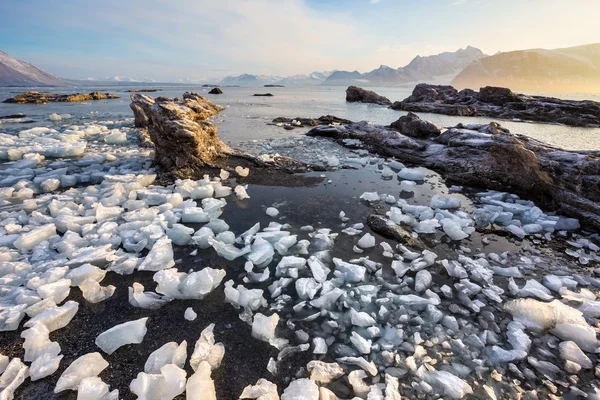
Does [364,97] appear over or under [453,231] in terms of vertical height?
over

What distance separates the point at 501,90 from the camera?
35062 millimetres

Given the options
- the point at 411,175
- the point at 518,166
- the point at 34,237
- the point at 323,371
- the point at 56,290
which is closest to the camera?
the point at 323,371

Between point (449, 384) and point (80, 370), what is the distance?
3.27m

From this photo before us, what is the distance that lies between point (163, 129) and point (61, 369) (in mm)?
7218

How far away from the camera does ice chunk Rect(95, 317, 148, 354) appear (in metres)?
2.70

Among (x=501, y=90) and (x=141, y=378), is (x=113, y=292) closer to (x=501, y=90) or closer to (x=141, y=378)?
(x=141, y=378)

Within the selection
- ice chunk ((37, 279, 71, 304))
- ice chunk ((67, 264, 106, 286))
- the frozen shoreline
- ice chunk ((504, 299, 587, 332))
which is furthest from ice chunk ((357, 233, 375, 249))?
ice chunk ((37, 279, 71, 304))

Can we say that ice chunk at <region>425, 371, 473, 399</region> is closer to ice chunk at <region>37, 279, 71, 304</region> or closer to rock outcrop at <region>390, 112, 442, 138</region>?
ice chunk at <region>37, 279, 71, 304</region>

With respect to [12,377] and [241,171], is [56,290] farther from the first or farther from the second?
[241,171]

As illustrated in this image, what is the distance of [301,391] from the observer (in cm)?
229

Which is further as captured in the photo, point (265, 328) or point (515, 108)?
point (515, 108)

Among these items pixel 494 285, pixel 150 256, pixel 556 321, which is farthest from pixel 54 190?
pixel 556 321

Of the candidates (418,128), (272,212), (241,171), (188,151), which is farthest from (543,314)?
(418,128)

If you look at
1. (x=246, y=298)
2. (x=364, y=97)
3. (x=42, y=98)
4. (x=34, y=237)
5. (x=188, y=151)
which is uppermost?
(x=42, y=98)
